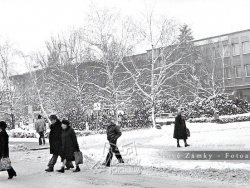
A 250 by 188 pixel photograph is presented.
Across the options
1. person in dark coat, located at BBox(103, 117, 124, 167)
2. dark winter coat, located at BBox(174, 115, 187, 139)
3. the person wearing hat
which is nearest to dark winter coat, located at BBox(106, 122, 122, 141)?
person in dark coat, located at BBox(103, 117, 124, 167)

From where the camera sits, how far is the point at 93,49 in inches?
1371

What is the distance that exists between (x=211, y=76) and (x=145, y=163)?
3747cm

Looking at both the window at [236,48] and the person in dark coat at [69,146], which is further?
the window at [236,48]

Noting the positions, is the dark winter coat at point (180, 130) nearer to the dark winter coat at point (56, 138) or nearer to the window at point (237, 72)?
the dark winter coat at point (56, 138)

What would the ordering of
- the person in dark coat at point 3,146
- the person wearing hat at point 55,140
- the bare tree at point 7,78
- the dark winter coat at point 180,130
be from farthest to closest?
the bare tree at point 7,78 < the dark winter coat at point 180,130 < the person wearing hat at point 55,140 < the person in dark coat at point 3,146

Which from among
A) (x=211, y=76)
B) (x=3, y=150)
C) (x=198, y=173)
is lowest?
(x=198, y=173)

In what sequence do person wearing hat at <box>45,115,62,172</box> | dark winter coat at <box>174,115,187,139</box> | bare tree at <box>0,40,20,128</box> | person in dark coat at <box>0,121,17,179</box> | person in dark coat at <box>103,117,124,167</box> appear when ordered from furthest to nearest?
1. bare tree at <box>0,40,20,128</box>
2. dark winter coat at <box>174,115,187,139</box>
3. person in dark coat at <box>103,117,124,167</box>
4. person wearing hat at <box>45,115,62,172</box>
5. person in dark coat at <box>0,121,17,179</box>

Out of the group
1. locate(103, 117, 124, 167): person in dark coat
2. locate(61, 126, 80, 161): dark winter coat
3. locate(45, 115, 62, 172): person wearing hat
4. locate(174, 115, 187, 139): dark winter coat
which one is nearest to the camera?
locate(61, 126, 80, 161): dark winter coat

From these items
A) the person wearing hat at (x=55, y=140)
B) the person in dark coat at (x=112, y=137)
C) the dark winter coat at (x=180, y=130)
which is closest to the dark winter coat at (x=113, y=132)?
the person in dark coat at (x=112, y=137)

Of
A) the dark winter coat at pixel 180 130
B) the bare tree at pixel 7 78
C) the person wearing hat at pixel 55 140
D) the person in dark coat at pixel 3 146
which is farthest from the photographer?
the bare tree at pixel 7 78

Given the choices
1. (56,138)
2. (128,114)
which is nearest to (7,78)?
(128,114)

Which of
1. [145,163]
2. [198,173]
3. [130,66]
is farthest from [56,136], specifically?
[130,66]

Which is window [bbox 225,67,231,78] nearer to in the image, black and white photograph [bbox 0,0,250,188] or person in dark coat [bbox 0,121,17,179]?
black and white photograph [bbox 0,0,250,188]

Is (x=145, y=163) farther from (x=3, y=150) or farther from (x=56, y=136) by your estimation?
(x=3, y=150)
